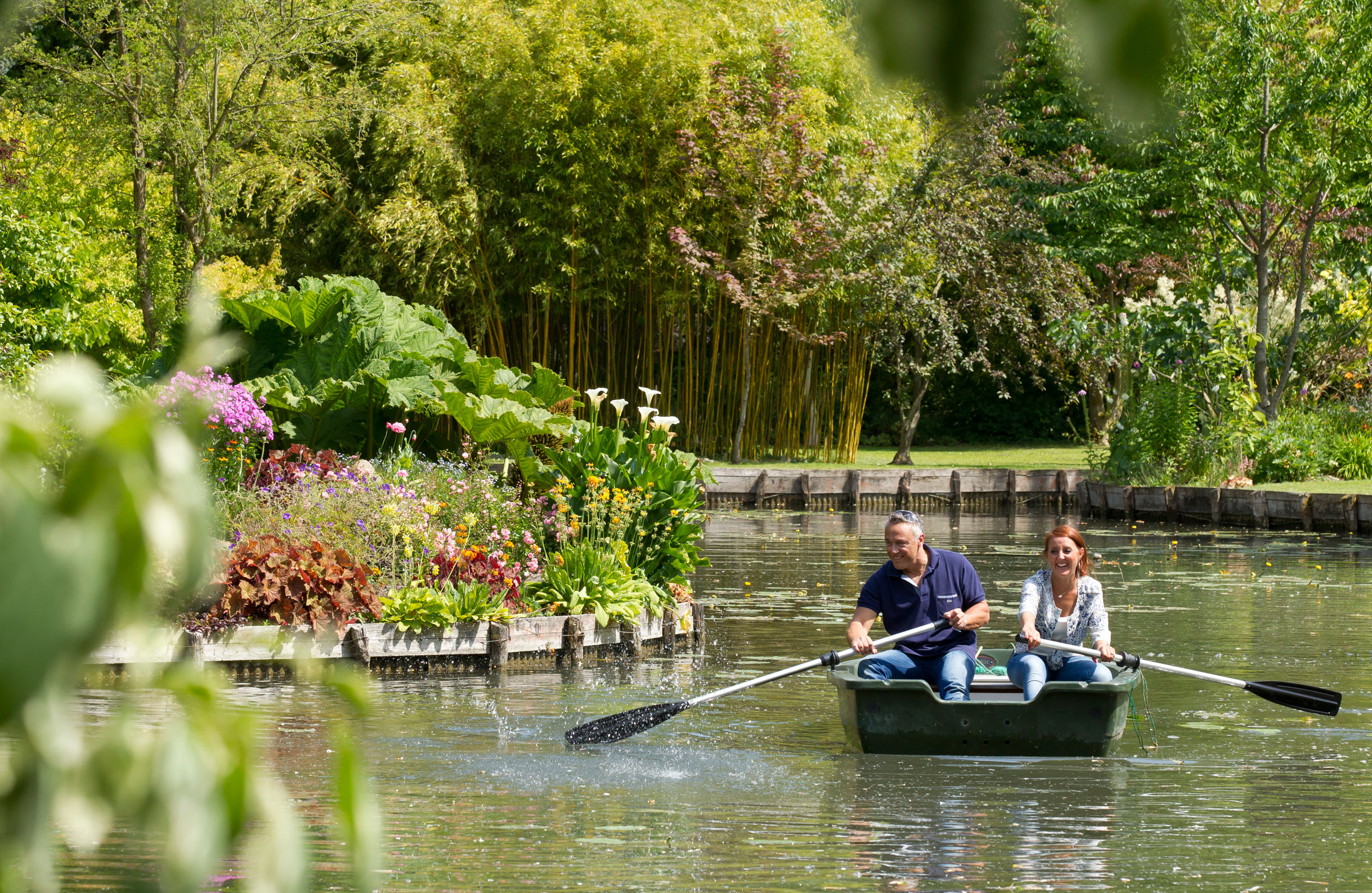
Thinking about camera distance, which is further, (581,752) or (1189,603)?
(1189,603)

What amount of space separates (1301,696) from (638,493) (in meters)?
4.44

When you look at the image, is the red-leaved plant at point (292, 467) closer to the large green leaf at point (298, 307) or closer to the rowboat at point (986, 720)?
the large green leaf at point (298, 307)

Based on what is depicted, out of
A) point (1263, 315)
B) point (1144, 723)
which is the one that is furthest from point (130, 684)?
point (1263, 315)

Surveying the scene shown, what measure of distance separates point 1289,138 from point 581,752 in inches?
675

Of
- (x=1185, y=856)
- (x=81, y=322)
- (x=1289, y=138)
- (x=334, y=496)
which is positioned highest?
(x=1289, y=138)

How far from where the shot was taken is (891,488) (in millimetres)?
23438

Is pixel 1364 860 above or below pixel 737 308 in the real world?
below

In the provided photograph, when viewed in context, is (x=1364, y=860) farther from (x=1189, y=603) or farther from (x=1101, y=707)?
(x=1189, y=603)

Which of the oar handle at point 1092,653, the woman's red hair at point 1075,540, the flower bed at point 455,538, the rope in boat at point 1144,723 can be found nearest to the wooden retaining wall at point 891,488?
the flower bed at point 455,538

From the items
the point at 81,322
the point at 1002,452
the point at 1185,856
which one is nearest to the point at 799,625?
the point at 1185,856

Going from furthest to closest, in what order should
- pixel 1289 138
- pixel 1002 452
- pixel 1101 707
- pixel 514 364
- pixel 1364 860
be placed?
pixel 1002 452
pixel 514 364
pixel 1289 138
pixel 1101 707
pixel 1364 860

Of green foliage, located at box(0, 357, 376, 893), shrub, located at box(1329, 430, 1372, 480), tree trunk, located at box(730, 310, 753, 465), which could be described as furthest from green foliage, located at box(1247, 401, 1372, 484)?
green foliage, located at box(0, 357, 376, 893)

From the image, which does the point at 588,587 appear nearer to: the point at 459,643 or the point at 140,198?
the point at 459,643

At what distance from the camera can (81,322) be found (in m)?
18.1
